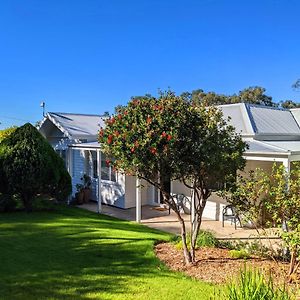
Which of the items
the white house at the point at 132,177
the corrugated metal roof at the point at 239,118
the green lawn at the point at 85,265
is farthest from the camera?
the corrugated metal roof at the point at 239,118

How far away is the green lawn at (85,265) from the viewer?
6.26 metres

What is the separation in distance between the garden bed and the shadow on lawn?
413 millimetres

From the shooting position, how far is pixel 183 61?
3034 centimetres

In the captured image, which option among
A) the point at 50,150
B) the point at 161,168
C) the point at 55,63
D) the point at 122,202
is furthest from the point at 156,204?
the point at 55,63

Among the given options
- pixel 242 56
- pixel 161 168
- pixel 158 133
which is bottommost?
pixel 161 168

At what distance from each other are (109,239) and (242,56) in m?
19.2

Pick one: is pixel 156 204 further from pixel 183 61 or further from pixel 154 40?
pixel 183 61

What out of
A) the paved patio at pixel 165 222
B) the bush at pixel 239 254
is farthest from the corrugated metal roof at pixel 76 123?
the bush at pixel 239 254

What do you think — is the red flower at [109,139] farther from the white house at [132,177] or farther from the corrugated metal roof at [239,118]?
the corrugated metal roof at [239,118]

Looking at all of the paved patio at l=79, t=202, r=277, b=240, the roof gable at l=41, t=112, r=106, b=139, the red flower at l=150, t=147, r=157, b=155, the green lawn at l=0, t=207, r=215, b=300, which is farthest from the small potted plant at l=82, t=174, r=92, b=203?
the red flower at l=150, t=147, r=157, b=155

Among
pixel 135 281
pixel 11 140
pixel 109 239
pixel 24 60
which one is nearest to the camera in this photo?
pixel 135 281

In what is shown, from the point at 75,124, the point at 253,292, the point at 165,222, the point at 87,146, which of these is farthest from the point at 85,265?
the point at 75,124

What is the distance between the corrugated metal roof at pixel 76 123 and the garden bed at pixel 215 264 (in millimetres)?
11932

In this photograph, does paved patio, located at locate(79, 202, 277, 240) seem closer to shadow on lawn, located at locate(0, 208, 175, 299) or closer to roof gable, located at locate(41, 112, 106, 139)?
shadow on lawn, located at locate(0, 208, 175, 299)
